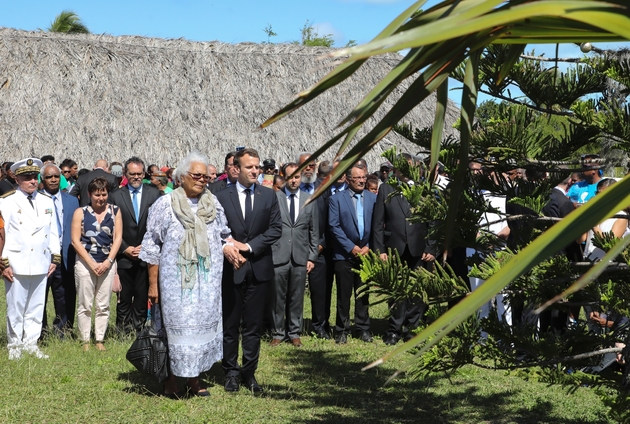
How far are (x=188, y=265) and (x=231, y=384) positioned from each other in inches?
54.5

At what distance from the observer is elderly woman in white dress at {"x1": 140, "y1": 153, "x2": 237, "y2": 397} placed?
22.7ft

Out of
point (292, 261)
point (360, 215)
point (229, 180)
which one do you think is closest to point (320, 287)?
point (292, 261)

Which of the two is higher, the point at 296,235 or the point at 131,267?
the point at 296,235

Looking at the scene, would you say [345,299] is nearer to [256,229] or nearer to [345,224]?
[345,224]

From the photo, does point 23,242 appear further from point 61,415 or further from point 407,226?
point 407,226

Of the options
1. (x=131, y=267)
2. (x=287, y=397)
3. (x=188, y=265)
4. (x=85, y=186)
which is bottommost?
(x=287, y=397)

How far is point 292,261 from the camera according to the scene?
1033 cm

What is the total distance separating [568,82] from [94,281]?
619cm

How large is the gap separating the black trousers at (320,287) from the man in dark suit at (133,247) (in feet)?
7.13

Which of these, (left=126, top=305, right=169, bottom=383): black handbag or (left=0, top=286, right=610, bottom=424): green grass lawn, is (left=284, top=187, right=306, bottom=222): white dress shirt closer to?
(left=0, top=286, right=610, bottom=424): green grass lawn

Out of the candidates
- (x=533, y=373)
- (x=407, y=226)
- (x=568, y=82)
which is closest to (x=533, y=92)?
(x=568, y=82)

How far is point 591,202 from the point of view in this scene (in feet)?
4.84

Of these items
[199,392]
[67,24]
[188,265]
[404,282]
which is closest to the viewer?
[404,282]

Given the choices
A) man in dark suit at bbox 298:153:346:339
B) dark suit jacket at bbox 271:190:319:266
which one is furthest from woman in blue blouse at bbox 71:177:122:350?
man in dark suit at bbox 298:153:346:339
